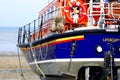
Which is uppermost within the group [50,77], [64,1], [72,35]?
[64,1]

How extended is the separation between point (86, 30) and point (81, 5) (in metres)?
1.16

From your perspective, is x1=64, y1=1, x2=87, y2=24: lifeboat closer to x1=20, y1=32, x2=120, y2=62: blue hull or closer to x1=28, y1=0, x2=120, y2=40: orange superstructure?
x1=28, y1=0, x2=120, y2=40: orange superstructure

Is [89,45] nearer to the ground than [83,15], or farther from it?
nearer to the ground

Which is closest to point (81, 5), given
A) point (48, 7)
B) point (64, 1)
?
point (64, 1)

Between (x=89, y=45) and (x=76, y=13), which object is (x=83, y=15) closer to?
(x=76, y=13)

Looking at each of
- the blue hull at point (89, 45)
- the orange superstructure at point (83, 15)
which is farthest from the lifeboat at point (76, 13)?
the blue hull at point (89, 45)

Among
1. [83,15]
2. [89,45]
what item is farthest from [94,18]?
[89,45]

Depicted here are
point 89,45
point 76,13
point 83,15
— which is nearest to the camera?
point 89,45

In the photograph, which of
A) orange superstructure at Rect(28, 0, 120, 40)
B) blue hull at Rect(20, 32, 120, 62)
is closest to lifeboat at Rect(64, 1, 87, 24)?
orange superstructure at Rect(28, 0, 120, 40)

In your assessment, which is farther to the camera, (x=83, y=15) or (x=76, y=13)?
(x=83, y=15)

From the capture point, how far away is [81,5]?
1471 cm

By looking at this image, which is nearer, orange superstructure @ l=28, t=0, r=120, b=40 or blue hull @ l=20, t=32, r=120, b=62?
blue hull @ l=20, t=32, r=120, b=62

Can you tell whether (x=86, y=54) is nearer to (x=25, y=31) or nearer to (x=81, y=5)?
(x=81, y=5)

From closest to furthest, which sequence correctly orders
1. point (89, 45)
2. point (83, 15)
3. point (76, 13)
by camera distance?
point (89, 45)
point (76, 13)
point (83, 15)
